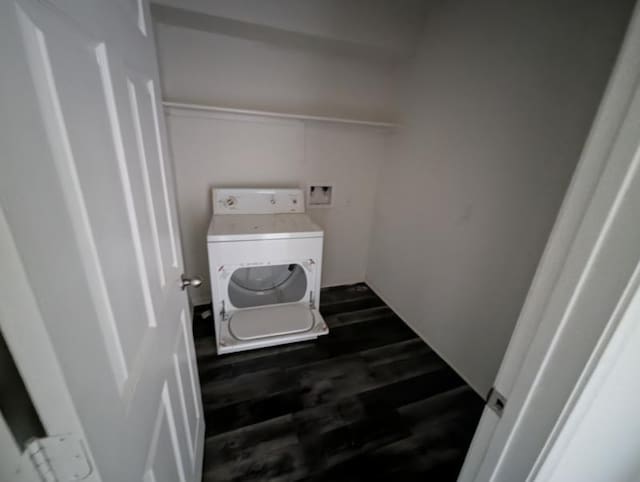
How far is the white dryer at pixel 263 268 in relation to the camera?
1788 millimetres

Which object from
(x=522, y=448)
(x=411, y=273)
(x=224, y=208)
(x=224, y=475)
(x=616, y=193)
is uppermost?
(x=616, y=193)

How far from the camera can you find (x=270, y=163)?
2246mm

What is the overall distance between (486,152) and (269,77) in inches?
64.9

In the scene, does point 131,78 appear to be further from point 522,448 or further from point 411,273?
point 411,273

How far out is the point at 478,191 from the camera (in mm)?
1642

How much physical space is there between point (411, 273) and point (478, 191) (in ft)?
2.89

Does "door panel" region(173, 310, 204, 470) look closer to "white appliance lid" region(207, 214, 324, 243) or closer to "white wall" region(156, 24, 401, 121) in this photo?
"white appliance lid" region(207, 214, 324, 243)

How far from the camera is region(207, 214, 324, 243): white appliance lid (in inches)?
68.7

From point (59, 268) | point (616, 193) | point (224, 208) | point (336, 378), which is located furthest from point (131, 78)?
point (336, 378)

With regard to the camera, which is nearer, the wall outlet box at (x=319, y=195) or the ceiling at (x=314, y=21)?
the ceiling at (x=314, y=21)

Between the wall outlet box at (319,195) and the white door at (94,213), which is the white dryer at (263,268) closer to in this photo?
the wall outlet box at (319,195)

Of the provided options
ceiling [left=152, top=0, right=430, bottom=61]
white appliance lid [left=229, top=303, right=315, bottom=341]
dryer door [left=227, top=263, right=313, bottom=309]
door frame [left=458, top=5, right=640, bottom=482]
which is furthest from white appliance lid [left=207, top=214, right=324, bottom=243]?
door frame [left=458, top=5, right=640, bottom=482]

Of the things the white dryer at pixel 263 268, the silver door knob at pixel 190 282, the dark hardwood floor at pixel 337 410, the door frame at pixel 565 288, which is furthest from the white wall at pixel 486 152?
the silver door knob at pixel 190 282

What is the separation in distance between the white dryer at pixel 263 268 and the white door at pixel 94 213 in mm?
995
